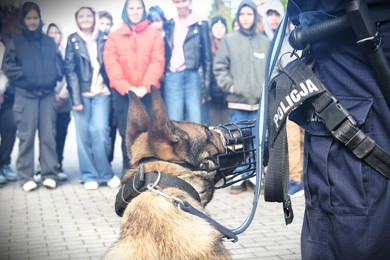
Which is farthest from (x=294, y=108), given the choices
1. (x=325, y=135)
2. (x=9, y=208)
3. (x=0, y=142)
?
(x=0, y=142)

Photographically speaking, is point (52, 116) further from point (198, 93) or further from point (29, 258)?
point (29, 258)

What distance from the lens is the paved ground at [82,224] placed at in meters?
5.00

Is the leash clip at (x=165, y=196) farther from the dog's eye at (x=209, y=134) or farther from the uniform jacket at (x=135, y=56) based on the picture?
the uniform jacket at (x=135, y=56)

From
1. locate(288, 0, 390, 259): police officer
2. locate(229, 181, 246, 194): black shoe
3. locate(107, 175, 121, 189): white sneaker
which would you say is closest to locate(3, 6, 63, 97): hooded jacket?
locate(107, 175, 121, 189): white sneaker

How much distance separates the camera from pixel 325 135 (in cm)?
215

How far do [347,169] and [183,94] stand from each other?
6.03 metres

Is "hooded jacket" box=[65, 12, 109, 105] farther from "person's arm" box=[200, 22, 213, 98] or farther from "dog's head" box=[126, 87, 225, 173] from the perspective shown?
"dog's head" box=[126, 87, 225, 173]

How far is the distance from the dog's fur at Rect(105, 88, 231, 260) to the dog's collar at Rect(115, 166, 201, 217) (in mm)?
23

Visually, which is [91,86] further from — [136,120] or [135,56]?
[136,120]

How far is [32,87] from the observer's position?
7.79m

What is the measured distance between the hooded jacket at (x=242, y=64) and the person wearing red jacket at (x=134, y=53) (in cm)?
81

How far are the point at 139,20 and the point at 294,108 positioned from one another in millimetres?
5766

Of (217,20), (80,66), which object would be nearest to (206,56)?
(217,20)

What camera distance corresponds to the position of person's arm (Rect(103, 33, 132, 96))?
7707 mm
